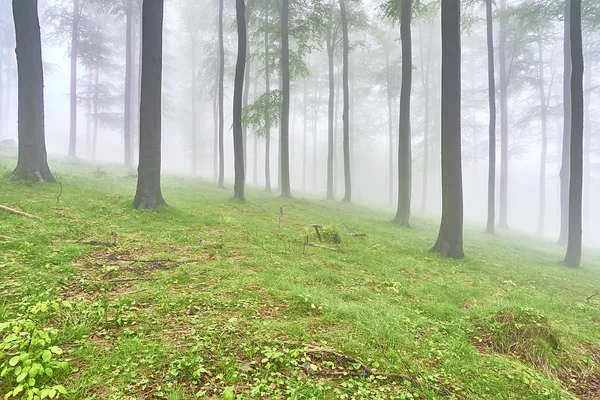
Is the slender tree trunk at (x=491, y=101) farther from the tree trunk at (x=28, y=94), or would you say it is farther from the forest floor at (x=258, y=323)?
the tree trunk at (x=28, y=94)

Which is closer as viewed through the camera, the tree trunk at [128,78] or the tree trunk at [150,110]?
the tree trunk at [150,110]

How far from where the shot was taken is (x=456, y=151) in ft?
23.1

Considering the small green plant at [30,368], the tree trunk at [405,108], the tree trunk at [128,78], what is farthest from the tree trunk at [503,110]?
the tree trunk at [128,78]

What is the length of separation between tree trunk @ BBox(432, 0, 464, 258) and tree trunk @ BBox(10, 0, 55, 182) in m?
11.0

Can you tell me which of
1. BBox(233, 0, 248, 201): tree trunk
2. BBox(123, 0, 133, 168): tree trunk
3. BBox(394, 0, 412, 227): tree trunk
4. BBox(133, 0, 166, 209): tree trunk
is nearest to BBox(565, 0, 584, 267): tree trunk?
BBox(394, 0, 412, 227): tree trunk

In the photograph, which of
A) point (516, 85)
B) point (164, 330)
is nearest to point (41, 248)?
point (164, 330)

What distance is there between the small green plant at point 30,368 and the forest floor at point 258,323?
13 mm

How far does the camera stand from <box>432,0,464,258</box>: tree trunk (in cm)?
703

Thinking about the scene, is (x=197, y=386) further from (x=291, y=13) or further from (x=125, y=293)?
(x=291, y=13)

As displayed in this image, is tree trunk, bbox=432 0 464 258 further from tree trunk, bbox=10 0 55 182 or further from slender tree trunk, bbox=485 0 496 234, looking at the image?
tree trunk, bbox=10 0 55 182

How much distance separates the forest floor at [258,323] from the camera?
6.61ft

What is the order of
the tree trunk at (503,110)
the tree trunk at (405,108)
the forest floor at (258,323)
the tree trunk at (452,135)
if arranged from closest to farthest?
1. the forest floor at (258,323)
2. the tree trunk at (452,135)
3. the tree trunk at (405,108)
4. the tree trunk at (503,110)

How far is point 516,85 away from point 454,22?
14.4 metres

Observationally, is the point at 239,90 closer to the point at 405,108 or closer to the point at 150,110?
the point at 150,110
